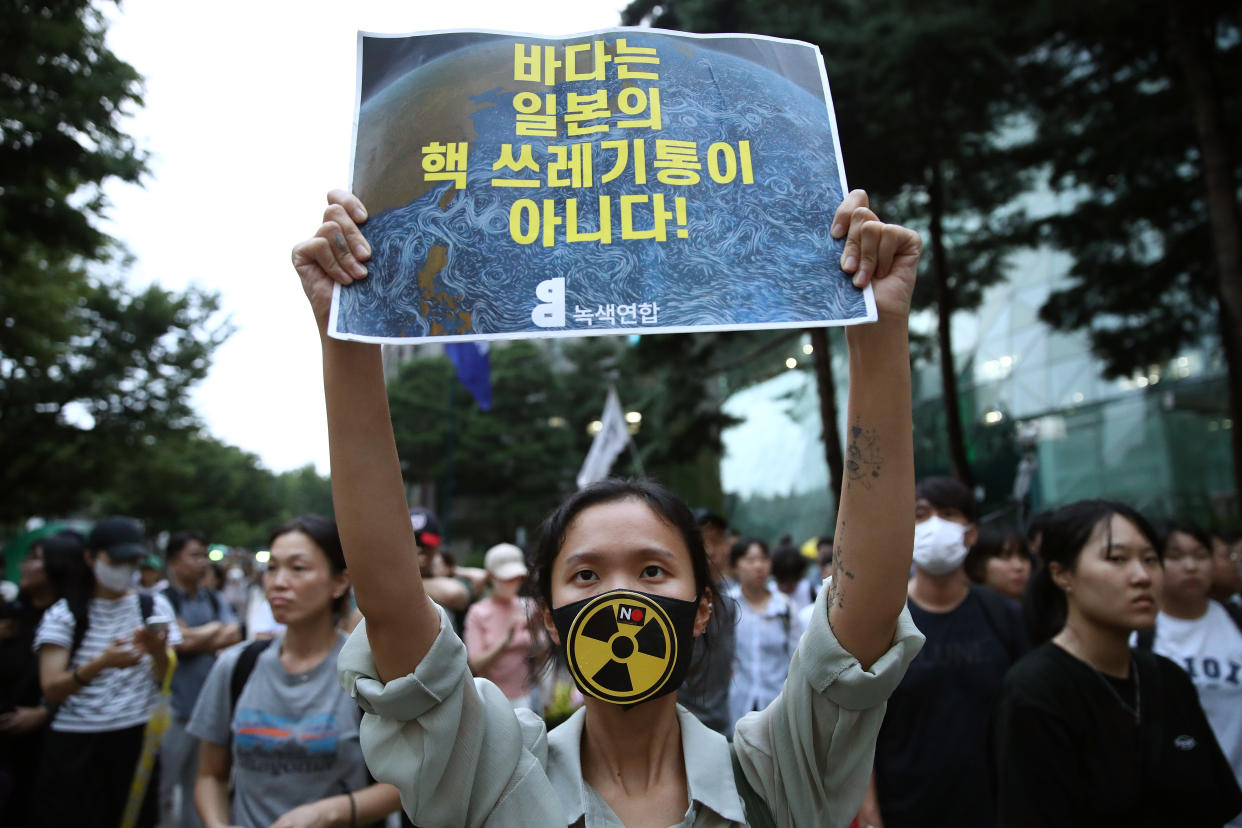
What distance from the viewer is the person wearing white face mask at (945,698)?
3.26m

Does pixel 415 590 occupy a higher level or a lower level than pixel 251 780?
higher

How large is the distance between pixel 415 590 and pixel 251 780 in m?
1.73

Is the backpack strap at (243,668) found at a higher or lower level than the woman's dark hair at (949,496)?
lower

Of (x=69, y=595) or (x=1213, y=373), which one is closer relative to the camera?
(x=69, y=595)

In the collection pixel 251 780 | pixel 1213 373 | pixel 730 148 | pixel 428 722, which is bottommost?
pixel 251 780

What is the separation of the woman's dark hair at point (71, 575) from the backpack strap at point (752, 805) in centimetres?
394

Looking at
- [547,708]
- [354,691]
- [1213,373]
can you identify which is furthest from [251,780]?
[1213,373]

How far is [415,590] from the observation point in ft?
5.22

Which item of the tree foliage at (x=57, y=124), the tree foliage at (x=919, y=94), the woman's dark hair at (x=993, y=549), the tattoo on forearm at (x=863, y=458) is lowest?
the woman's dark hair at (x=993, y=549)

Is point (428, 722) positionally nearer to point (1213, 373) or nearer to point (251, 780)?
point (251, 780)

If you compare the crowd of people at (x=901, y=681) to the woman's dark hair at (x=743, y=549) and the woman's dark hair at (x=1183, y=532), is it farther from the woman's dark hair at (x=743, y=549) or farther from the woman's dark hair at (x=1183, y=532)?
the woman's dark hair at (x=743, y=549)

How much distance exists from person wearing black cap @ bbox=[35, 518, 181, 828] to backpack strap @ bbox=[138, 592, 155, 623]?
5cm

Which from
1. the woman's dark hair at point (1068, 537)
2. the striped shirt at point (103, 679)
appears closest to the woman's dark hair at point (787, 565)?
the woman's dark hair at point (1068, 537)

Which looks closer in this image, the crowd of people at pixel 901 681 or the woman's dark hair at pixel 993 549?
the crowd of people at pixel 901 681
